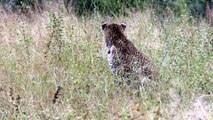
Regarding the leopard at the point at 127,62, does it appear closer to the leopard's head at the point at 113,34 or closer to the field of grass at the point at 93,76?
the leopard's head at the point at 113,34

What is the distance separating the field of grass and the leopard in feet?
0.40

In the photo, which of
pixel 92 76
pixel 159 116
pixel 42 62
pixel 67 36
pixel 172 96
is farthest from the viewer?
pixel 67 36

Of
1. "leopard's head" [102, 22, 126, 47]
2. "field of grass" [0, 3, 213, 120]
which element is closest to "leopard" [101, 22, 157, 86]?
"leopard's head" [102, 22, 126, 47]

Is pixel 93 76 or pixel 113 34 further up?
pixel 113 34

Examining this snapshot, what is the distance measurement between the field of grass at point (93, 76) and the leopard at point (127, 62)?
122 mm

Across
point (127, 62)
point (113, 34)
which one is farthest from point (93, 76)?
point (113, 34)

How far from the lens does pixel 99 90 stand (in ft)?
21.0

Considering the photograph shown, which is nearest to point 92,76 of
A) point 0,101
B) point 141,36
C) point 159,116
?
point 0,101

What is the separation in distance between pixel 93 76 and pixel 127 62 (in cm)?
42

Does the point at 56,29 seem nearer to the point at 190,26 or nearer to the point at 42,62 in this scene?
the point at 42,62

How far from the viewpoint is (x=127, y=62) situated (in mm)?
6742

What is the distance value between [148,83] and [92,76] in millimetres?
751

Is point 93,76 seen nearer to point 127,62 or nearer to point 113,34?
point 127,62

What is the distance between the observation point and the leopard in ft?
21.6
